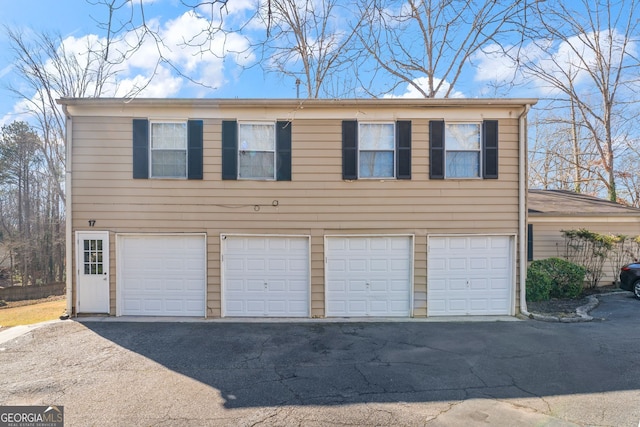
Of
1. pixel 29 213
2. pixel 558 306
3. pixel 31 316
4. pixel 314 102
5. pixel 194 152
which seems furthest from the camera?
pixel 29 213

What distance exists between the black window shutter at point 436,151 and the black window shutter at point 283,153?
3.32 metres

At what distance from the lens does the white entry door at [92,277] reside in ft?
24.4

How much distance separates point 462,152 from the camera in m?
7.59

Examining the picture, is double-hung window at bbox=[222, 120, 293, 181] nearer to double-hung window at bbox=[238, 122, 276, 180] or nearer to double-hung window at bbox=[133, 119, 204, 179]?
double-hung window at bbox=[238, 122, 276, 180]

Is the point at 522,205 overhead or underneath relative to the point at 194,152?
underneath

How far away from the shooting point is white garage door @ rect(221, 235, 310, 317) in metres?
7.53

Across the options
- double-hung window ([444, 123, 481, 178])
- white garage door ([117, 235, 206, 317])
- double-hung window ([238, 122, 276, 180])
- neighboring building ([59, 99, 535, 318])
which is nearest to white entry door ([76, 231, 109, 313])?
neighboring building ([59, 99, 535, 318])

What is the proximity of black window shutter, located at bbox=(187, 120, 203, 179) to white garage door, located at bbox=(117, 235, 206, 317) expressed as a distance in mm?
1479

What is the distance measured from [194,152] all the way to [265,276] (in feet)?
10.9

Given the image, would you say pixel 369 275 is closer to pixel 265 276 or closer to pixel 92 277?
pixel 265 276

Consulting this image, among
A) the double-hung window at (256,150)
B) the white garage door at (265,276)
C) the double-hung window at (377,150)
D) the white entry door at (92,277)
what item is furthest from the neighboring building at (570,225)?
the white entry door at (92,277)

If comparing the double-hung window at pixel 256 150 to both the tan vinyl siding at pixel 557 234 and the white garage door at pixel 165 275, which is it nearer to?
the white garage door at pixel 165 275

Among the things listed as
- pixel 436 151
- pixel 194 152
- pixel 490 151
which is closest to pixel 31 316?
pixel 194 152

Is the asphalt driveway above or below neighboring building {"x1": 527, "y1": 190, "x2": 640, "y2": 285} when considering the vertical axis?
below
